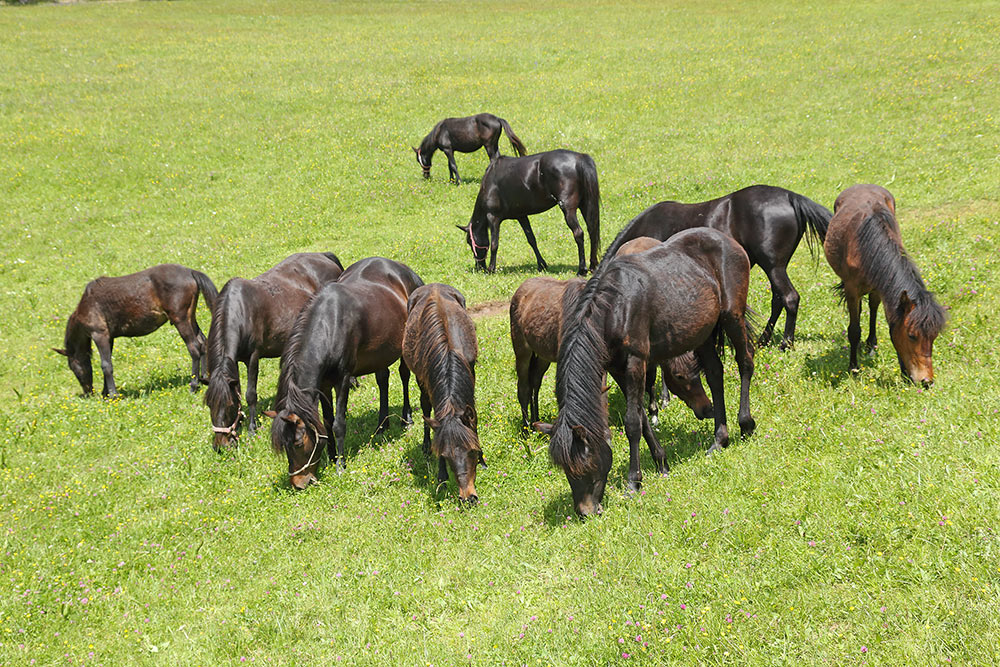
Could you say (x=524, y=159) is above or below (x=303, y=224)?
above

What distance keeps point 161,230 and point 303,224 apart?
4.19 meters

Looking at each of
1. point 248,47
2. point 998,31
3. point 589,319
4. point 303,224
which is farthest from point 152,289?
point 998,31

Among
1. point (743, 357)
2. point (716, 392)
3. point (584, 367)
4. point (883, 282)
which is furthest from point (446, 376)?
point (883, 282)

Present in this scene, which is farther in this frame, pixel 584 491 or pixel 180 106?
pixel 180 106

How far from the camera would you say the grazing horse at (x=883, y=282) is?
26.4 ft

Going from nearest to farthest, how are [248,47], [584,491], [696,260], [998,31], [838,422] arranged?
[584,491] → [838,422] → [696,260] → [998,31] → [248,47]

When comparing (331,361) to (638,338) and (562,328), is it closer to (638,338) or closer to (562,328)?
(562,328)

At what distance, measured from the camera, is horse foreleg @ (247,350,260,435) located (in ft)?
35.3

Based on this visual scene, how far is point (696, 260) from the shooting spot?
8.23 meters

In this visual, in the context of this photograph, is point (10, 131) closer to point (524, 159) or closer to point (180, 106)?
point (180, 106)

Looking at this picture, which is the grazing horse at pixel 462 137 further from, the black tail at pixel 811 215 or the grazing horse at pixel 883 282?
the grazing horse at pixel 883 282

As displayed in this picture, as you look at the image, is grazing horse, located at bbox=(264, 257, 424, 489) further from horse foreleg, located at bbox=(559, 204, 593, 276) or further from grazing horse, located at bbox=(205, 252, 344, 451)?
horse foreleg, located at bbox=(559, 204, 593, 276)

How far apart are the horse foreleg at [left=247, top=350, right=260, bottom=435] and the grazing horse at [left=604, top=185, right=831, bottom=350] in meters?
5.41

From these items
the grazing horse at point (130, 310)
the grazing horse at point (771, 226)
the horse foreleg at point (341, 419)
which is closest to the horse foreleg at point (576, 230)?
the grazing horse at point (771, 226)
